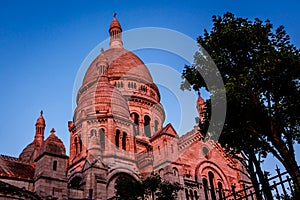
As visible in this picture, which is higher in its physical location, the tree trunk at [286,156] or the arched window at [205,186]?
the arched window at [205,186]

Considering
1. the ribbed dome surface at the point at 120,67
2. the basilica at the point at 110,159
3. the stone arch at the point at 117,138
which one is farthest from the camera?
the ribbed dome surface at the point at 120,67

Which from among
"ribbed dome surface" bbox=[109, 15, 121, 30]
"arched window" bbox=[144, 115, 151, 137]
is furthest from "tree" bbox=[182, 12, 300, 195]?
"ribbed dome surface" bbox=[109, 15, 121, 30]

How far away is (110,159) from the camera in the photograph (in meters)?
26.8

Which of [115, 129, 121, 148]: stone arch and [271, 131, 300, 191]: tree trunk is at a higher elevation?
[115, 129, 121, 148]: stone arch

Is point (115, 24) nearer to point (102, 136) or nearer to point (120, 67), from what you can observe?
point (120, 67)

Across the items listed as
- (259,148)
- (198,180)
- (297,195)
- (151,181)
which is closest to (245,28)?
(259,148)

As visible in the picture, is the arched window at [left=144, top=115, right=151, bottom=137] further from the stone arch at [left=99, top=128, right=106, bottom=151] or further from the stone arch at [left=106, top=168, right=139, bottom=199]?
the stone arch at [left=106, top=168, right=139, bottom=199]

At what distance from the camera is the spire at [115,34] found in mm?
53559

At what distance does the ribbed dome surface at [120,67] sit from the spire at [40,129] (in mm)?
6617

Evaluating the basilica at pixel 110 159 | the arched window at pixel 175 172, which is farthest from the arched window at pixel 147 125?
the arched window at pixel 175 172

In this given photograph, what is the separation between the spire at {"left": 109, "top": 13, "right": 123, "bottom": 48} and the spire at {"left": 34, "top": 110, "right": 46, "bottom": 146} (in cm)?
1846

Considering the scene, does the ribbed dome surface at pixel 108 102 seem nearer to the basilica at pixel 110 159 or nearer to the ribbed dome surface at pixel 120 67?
the basilica at pixel 110 159

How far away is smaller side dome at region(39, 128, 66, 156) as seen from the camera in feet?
64.8

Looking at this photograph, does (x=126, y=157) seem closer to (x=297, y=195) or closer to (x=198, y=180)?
(x=198, y=180)
